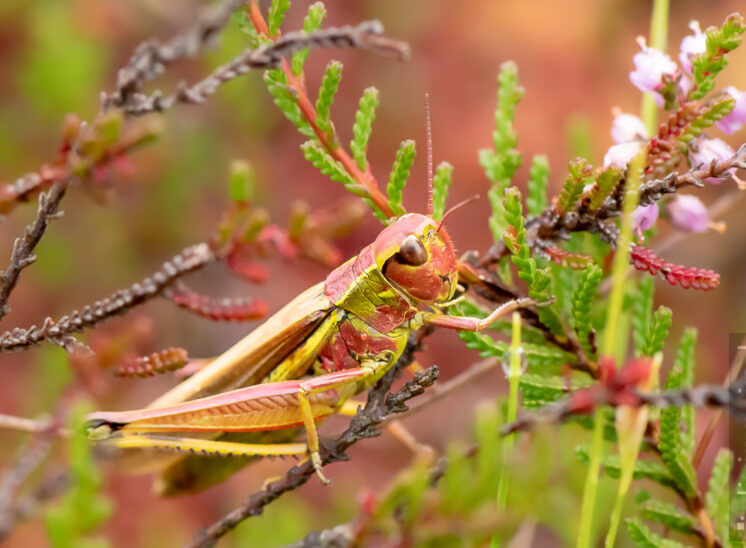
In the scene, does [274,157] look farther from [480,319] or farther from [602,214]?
[602,214]

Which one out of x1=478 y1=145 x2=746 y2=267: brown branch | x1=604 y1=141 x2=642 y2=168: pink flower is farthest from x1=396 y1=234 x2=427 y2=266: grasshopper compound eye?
x1=604 y1=141 x2=642 y2=168: pink flower

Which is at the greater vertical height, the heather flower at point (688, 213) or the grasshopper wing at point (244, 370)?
the grasshopper wing at point (244, 370)

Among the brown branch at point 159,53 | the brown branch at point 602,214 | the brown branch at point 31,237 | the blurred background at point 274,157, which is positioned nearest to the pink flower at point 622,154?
the brown branch at point 602,214

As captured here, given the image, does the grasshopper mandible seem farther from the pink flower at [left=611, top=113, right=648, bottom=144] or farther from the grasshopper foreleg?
the pink flower at [left=611, top=113, right=648, bottom=144]

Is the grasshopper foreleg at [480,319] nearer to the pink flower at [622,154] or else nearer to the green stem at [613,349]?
the pink flower at [622,154]

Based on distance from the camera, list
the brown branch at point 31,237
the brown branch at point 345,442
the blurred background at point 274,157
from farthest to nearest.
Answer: the blurred background at point 274,157, the brown branch at point 345,442, the brown branch at point 31,237

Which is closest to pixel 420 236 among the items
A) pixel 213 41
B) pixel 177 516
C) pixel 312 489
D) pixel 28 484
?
pixel 213 41

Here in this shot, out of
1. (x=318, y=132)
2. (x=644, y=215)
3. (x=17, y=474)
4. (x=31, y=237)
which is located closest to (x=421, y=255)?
(x=318, y=132)
